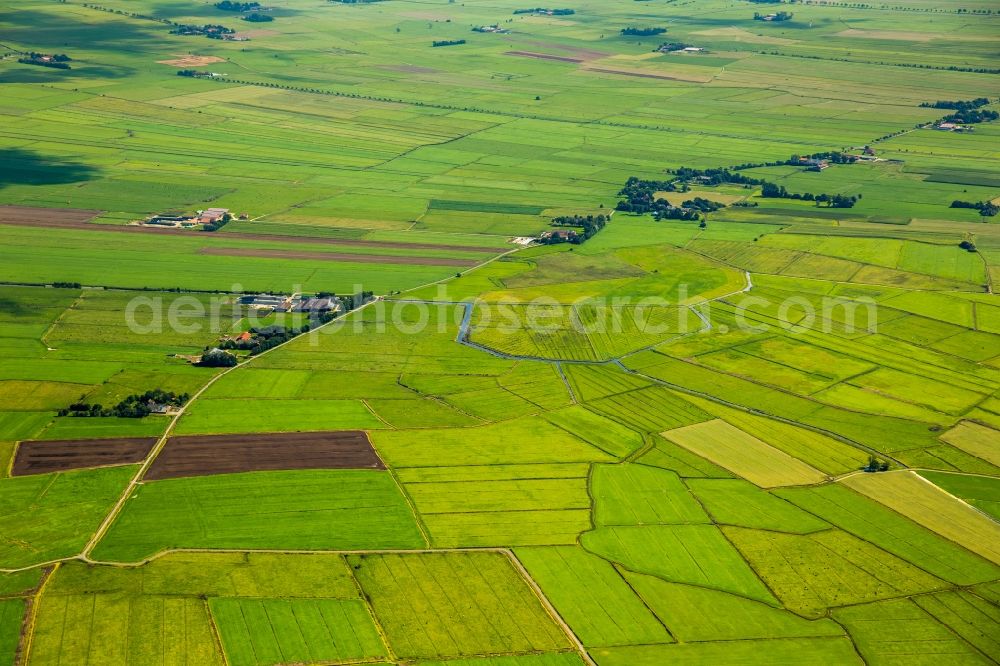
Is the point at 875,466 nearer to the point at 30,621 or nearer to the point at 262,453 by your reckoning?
the point at 262,453

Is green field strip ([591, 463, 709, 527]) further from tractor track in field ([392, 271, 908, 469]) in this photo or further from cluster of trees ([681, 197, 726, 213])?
cluster of trees ([681, 197, 726, 213])

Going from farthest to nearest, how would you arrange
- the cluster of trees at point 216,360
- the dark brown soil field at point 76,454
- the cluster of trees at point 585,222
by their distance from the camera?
the cluster of trees at point 585,222 → the cluster of trees at point 216,360 → the dark brown soil field at point 76,454

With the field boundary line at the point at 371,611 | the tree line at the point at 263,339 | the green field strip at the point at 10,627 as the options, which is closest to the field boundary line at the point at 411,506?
the field boundary line at the point at 371,611

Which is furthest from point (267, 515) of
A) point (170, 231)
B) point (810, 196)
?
point (810, 196)

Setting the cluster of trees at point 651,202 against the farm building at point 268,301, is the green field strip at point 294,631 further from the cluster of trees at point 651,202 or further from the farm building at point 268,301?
the cluster of trees at point 651,202

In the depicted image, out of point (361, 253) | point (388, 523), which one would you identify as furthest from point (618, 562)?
point (361, 253)
